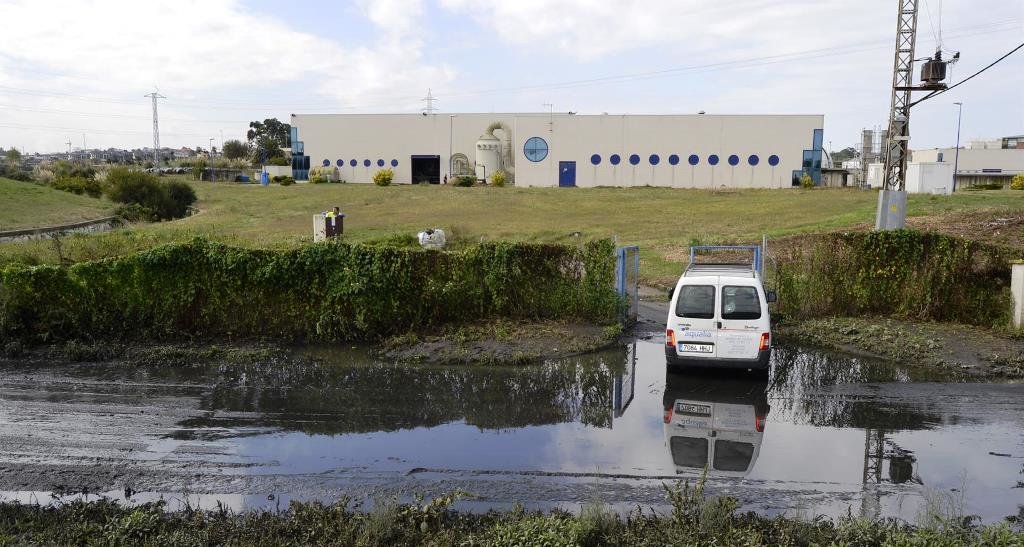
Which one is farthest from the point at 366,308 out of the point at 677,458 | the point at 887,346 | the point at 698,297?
the point at 887,346

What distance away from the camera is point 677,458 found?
8.80 meters

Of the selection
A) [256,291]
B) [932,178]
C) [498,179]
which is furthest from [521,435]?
[498,179]

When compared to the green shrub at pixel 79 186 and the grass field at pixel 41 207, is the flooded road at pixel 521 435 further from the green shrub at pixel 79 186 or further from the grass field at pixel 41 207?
the green shrub at pixel 79 186

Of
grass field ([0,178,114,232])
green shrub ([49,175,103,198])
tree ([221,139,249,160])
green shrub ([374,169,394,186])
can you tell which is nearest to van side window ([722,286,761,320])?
grass field ([0,178,114,232])

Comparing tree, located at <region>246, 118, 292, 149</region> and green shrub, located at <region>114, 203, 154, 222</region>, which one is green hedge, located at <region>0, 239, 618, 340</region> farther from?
tree, located at <region>246, 118, 292, 149</region>

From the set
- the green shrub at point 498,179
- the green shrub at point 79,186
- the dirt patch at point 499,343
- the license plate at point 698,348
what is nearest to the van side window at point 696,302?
the license plate at point 698,348

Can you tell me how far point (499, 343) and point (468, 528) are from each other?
24.3 ft

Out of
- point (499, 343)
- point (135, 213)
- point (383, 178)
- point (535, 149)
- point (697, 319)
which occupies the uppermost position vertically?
point (535, 149)

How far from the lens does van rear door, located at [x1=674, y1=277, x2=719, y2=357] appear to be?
1167 cm

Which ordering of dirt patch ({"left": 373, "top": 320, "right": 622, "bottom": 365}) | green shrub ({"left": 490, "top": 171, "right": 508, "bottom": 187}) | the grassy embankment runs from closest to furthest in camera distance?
the grassy embankment < dirt patch ({"left": 373, "top": 320, "right": 622, "bottom": 365}) < green shrub ({"left": 490, "top": 171, "right": 508, "bottom": 187})

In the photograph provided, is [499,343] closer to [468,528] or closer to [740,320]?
[740,320]

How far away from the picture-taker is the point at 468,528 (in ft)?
22.8

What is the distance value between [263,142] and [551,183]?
88.0 m

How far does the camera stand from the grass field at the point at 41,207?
37.2 meters
